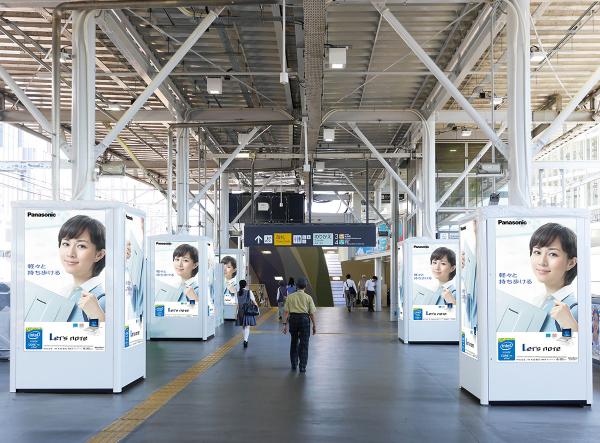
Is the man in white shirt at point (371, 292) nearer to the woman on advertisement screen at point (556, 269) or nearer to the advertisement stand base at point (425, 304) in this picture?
the advertisement stand base at point (425, 304)

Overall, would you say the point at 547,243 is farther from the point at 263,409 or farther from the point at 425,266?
the point at 425,266

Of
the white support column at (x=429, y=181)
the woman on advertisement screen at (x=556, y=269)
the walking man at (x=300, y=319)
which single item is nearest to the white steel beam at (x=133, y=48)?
the walking man at (x=300, y=319)

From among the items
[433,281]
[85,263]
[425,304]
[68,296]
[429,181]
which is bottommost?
[425,304]

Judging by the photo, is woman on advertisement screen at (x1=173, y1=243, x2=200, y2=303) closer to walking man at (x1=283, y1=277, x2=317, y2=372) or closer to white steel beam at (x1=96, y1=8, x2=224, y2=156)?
walking man at (x1=283, y1=277, x2=317, y2=372)

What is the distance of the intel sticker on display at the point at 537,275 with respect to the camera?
31.1 feet

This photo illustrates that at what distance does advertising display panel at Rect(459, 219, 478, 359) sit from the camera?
9852mm

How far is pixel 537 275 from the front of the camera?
950 centimetres

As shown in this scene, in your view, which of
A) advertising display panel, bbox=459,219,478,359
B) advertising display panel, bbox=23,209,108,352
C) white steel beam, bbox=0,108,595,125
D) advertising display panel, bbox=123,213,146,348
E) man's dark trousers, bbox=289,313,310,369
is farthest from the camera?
white steel beam, bbox=0,108,595,125

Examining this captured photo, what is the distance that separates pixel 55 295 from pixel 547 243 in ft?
19.8

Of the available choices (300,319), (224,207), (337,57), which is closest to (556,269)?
(300,319)

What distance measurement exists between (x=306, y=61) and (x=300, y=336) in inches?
164

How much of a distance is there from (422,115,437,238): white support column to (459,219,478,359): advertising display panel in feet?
24.0

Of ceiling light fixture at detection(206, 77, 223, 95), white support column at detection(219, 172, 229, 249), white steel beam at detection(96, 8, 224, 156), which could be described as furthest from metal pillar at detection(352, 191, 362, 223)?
white steel beam at detection(96, 8, 224, 156)

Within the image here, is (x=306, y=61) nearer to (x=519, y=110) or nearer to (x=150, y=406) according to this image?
(x=519, y=110)
